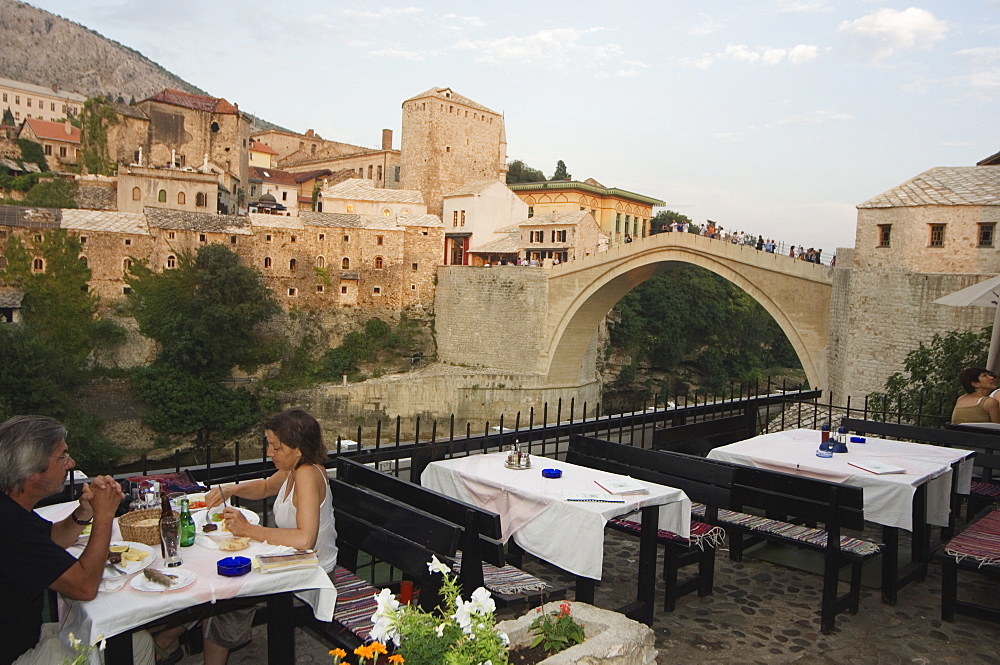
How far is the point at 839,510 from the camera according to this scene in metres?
3.45

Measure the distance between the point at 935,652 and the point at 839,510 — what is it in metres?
0.74

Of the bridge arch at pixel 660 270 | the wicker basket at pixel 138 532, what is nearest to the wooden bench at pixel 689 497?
the wicker basket at pixel 138 532

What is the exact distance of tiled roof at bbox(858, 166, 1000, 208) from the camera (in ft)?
42.6

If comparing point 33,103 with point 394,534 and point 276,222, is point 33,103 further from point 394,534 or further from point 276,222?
point 394,534

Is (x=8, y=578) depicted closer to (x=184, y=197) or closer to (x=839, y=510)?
(x=839, y=510)

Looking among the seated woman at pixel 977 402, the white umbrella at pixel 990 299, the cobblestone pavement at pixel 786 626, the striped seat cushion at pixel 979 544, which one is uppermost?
the white umbrella at pixel 990 299

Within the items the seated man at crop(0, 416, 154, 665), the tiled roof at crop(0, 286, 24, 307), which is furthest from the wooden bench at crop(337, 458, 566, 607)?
the tiled roof at crop(0, 286, 24, 307)

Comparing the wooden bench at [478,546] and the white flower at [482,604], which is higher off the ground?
the white flower at [482,604]

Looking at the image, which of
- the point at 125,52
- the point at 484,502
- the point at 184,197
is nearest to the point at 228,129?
the point at 184,197

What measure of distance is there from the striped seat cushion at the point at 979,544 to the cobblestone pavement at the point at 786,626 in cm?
40

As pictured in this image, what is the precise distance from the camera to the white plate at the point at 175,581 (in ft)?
7.32

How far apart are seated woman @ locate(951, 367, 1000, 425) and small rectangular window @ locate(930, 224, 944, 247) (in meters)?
8.74

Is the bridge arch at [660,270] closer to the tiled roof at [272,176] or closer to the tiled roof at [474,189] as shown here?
the tiled roof at [474,189]

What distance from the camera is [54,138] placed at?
40594 mm
